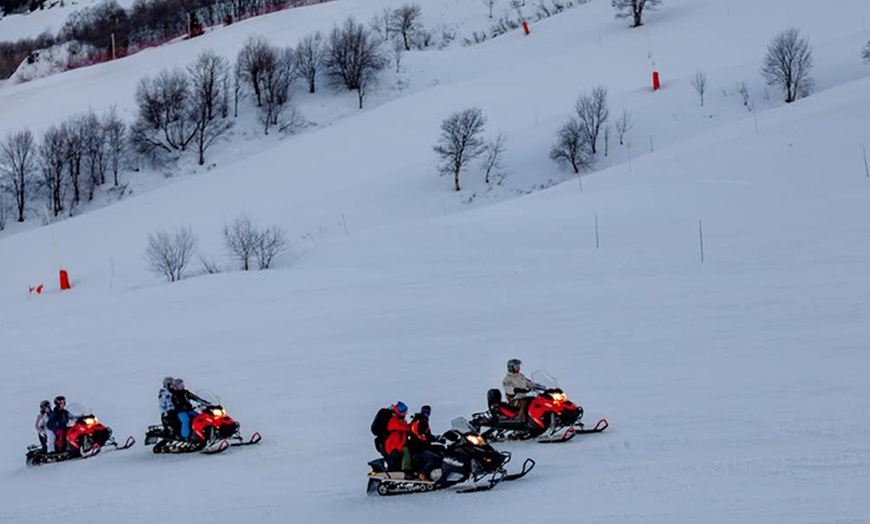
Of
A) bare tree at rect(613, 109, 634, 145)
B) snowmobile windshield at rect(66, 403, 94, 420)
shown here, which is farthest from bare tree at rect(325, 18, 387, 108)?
snowmobile windshield at rect(66, 403, 94, 420)

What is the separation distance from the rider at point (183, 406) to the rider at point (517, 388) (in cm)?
557

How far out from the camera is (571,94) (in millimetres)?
52750

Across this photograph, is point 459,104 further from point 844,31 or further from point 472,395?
point 472,395

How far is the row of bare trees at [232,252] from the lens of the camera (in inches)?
1416

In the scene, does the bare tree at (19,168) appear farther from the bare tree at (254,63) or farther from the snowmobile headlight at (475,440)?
the snowmobile headlight at (475,440)

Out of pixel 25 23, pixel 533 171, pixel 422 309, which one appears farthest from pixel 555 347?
pixel 25 23

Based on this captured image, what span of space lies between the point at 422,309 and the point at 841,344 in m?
11.1

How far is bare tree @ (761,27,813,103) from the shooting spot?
45031 millimetres

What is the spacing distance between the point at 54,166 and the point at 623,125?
33304 mm

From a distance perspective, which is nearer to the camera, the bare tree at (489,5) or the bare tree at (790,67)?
the bare tree at (790,67)

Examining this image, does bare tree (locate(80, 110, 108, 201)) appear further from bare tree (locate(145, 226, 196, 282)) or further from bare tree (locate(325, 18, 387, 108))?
bare tree (locate(145, 226, 196, 282))

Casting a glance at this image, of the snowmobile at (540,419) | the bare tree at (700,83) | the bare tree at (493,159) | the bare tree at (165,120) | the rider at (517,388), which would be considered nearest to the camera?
the snowmobile at (540,419)

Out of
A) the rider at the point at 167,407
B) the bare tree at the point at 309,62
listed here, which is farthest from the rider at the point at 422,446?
the bare tree at the point at 309,62

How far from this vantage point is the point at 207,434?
16484mm
